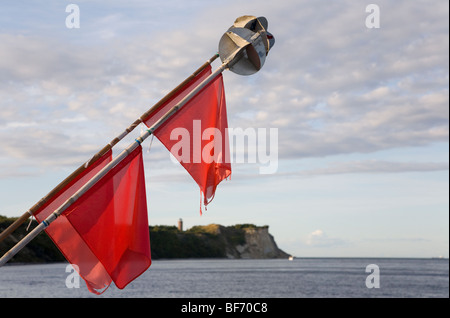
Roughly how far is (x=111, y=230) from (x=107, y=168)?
0.83 meters

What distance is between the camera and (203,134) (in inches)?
279

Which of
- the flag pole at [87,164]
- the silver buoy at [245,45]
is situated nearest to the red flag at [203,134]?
the flag pole at [87,164]

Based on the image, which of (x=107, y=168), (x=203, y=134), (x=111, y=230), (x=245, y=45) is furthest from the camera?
(x=203, y=134)

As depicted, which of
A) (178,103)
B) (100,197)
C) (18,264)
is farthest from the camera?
(18,264)

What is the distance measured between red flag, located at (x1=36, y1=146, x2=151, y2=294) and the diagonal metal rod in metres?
0.23

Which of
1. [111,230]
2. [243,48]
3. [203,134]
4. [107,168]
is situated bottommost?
[111,230]

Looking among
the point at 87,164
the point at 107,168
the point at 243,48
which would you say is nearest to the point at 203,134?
the point at 243,48

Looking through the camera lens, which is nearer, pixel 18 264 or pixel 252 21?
pixel 252 21

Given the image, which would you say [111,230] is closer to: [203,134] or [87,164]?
[87,164]
